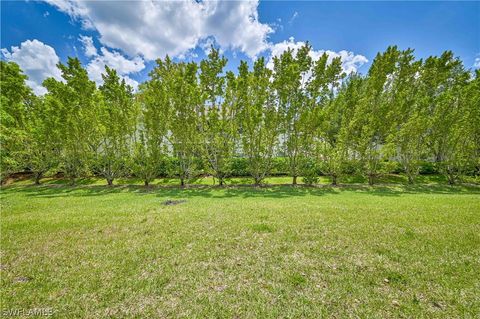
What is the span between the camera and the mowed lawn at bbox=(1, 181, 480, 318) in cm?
260

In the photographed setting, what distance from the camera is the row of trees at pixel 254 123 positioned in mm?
14008

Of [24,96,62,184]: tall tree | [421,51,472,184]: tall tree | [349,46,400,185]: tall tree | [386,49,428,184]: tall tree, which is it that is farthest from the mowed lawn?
[24,96,62,184]: tall tree

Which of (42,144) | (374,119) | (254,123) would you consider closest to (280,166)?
(254,123)

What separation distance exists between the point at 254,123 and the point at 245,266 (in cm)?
1115

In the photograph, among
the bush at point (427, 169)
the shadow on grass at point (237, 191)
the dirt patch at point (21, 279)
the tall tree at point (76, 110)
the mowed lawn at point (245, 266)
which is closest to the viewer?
the mowed lawn at point (245, 266)

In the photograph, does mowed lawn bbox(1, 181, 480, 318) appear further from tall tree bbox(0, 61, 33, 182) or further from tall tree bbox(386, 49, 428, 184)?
tall tree bbox(0, 61, 33, 182)

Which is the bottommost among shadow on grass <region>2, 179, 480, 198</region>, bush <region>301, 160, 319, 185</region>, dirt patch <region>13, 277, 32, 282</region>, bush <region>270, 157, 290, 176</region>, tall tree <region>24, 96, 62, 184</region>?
dirt patch <region>13, 277, 32, 282</region>

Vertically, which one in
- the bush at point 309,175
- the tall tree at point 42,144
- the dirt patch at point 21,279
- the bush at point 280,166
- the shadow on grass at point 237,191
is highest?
the tall tree at point 42,144

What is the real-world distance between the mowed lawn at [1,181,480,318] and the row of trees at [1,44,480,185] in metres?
8.88

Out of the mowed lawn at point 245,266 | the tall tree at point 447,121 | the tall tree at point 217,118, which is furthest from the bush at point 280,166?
the tall tree at point 447,121

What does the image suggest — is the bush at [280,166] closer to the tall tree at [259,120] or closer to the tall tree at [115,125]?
the tall tree at [259,120]

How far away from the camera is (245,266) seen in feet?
11.6

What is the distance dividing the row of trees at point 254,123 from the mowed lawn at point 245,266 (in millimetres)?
8884

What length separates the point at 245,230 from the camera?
517 cm
